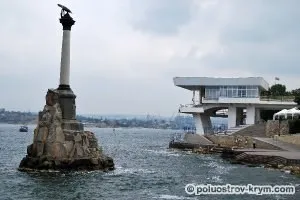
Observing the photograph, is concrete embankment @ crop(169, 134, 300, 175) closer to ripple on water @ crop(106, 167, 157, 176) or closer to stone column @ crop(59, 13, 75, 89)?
ripple on water @ crop(106, 167, 157, 176)

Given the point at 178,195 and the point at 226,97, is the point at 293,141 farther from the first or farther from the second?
the point at 178,195

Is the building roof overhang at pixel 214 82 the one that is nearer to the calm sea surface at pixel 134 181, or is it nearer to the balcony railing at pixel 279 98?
the balcony railing at pixel 279 98

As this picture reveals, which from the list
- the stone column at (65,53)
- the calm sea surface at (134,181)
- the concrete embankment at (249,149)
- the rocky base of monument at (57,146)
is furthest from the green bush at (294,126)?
the stone column at (65,53)

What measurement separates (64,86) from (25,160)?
608 centimetres

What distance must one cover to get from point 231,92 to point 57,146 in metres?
38.9

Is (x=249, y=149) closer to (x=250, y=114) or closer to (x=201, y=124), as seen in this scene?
(x=250, y=114)

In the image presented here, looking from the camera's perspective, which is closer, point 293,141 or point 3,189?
point 3,189

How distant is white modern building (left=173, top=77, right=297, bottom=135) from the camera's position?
228ft

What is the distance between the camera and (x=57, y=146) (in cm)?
3694

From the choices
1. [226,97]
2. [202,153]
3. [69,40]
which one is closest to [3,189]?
[69,40]

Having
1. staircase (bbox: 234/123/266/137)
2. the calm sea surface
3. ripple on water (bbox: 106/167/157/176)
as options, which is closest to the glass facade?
staircase (bbox: 234/123/266/137)

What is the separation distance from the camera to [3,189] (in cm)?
2988

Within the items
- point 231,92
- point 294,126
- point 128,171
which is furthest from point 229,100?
point 128,171

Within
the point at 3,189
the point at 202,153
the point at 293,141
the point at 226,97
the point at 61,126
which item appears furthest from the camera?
the point at 226,97
